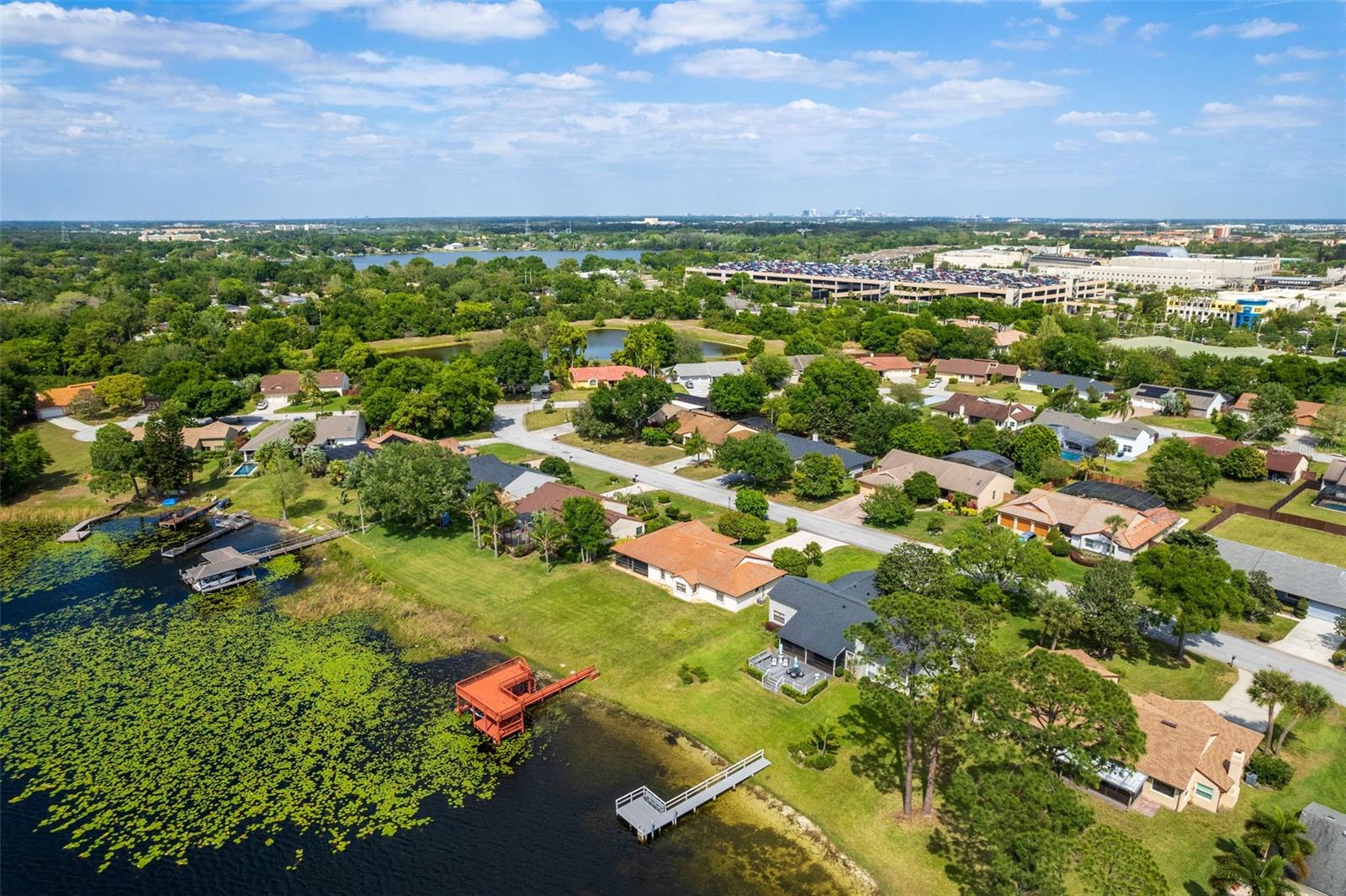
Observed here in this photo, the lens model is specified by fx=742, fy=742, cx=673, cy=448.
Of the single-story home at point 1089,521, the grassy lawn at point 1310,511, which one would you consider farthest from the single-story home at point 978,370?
the single-story home at point 1089,521

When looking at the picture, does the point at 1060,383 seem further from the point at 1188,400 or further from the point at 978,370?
the point at 1188,400

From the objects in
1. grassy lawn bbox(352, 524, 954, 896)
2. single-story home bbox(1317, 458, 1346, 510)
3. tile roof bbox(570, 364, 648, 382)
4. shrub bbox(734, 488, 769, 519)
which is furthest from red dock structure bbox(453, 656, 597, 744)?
tile roof bbox(570, 364, 648, 382)

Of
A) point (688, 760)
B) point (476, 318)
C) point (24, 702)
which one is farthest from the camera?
point (476, 318)

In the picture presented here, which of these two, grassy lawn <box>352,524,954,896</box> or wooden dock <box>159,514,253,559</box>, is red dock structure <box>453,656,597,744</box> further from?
wooden dock <box>159,514,253,559</box>

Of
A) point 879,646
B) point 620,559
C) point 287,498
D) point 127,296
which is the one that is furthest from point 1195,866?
point 127,296

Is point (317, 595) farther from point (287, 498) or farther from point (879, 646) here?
point (879, 646)

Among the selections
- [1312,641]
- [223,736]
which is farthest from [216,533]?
[1312,641]
